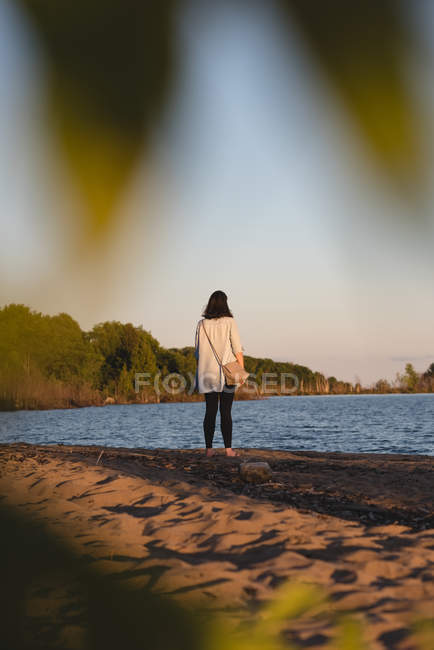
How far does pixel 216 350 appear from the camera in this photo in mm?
7125

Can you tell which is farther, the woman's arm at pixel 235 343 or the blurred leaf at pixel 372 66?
the woman's arm at pixel 235 343

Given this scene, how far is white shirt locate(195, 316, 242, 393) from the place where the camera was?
7.12 m

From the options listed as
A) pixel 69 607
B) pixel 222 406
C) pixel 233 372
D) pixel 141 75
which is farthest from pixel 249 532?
pixel 222 406

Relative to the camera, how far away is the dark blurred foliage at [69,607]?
4.92ft

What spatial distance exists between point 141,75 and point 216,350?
615 centimetres

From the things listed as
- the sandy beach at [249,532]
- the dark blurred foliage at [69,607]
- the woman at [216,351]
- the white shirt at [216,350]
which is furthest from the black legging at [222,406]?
the dark blurred foliage at [69,607]

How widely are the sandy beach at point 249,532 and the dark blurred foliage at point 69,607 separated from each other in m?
0.13

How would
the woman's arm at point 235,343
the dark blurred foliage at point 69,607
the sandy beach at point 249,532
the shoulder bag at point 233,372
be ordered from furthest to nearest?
Answer: the woman's arm at point 235,343 → the shoulder bag at point 233,372 → the sandy beach at point 249,532 → the dark blurred foliage at point 69,607

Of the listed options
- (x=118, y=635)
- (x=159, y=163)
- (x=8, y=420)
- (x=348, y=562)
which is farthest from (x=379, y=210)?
(x=348, y=562)

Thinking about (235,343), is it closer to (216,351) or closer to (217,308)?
(216,351)

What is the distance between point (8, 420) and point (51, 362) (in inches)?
11.8

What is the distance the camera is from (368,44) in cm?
93

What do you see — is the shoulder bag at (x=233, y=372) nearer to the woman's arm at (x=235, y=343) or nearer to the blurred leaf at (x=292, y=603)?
the woman's arm at (x=235, y=343)

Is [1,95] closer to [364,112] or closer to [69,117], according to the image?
[69,117]
